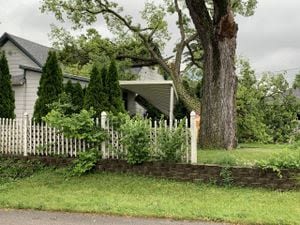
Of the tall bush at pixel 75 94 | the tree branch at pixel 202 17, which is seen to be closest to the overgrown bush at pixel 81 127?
the tall bush at pixel 75 94

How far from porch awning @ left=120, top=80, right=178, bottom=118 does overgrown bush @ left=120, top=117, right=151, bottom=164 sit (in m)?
9.29

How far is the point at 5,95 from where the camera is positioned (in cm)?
1486

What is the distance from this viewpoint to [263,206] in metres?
8.20

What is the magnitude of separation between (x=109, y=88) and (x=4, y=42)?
11.0 metres

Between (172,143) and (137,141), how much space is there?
2.63 feet

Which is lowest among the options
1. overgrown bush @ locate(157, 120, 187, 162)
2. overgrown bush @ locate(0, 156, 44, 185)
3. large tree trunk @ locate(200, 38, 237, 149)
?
overgrown bush @ locate(0, 156, 44, 185)

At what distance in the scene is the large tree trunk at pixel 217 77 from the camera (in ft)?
46.8

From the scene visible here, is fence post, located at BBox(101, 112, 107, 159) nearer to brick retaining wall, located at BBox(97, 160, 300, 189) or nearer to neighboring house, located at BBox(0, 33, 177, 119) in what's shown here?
brick retaining wall, located at BBox(97, 160, 300, 189)

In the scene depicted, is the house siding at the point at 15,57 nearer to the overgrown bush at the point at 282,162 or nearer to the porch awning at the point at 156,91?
the porch awning at the point at 156,91

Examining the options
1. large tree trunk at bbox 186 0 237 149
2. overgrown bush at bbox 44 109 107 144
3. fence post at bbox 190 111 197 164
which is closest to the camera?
fence post at bbox 190 111 197 164

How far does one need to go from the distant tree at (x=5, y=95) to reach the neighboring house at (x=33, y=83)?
4.02 metres

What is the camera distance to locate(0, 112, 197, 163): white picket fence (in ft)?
36.0

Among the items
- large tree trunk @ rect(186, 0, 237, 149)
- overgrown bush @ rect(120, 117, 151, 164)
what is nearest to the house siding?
large tree trunk @ rect(186, 0, 237, 149)

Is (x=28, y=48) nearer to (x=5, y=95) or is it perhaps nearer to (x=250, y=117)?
(x=5, y=95)
